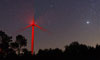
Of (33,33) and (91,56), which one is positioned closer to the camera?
(91,56)

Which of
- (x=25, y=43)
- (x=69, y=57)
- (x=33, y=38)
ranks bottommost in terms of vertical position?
(x=69, y=57)

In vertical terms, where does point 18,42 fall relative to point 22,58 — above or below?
above

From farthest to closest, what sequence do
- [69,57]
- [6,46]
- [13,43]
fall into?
[13,43] < [6,46] < [69,57]

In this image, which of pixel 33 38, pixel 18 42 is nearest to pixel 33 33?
pixel 33 38

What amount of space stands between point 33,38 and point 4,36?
1341 centimetres

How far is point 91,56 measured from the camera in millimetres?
31672

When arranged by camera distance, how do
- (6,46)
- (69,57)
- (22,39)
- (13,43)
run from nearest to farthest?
1. (69,57)
2. (6,46)
3. (13,43)
4. (22,39)

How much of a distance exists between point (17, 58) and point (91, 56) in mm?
10973

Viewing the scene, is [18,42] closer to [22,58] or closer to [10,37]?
[10,37]

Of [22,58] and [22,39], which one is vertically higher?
[22,39]

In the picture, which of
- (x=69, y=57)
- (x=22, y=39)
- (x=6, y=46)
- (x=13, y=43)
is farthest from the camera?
(x=22, y=39)

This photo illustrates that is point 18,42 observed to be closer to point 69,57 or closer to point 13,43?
point 13,43

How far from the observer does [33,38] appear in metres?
40.0

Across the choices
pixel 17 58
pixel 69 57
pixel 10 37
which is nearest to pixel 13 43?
pixel 10 37
